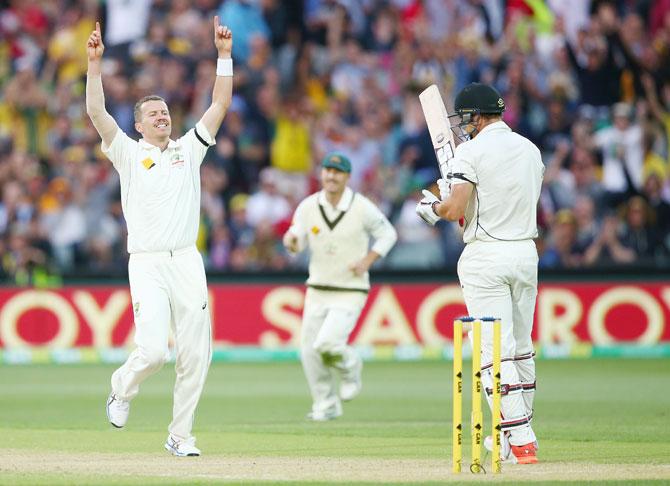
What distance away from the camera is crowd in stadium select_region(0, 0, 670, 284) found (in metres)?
17.7

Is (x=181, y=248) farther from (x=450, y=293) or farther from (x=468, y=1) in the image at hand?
(x=468, y=1)

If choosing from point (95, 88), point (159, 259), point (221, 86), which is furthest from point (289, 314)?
point (95, 88)

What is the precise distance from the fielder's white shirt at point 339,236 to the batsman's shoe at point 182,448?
147 inches

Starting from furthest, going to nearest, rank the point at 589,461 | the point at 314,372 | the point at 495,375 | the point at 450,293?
1. the point at 450,293
2. the point at 314,372
3. the point at 589,461
4. the point at 495,375

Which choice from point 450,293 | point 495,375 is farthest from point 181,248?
point 450,293

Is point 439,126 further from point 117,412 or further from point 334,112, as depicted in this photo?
point 334,112

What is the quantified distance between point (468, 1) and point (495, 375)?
497 inches

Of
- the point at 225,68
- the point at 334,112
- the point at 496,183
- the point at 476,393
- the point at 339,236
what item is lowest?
the point at 476,393

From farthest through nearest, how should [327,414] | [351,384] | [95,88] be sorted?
[351,384], [327,414], [95,88]

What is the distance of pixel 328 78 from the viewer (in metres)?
19.5

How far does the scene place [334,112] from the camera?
61.9 ft

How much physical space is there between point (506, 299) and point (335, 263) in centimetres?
425

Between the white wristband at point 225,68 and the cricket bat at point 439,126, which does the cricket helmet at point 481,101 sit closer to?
the cricket bat at point 439,126

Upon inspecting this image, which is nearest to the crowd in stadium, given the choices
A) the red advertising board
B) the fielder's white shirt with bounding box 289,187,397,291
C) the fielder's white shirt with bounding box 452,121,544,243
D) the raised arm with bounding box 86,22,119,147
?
the red advertising board
